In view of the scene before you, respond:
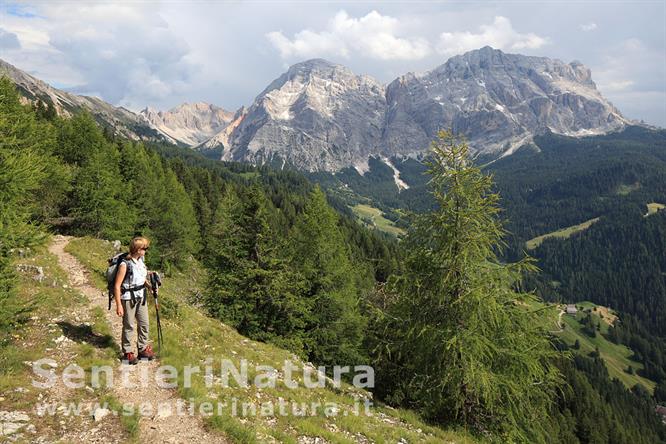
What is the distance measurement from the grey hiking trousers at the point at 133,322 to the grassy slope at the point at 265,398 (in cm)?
110

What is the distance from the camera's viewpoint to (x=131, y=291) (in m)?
11.3

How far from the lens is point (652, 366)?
165250mm

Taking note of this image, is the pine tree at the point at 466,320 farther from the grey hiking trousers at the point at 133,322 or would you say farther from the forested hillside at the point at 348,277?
the grey hiking trousers at the point at 133,322

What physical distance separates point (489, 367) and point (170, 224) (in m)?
44.1

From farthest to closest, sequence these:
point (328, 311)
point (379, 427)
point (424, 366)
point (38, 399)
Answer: point (328, 311) < point (424, 366) < point (379, 427) < point (38, 399)

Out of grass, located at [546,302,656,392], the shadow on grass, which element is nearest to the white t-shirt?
the shadow on grass

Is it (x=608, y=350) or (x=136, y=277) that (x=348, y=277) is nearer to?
(x=136, y=277)

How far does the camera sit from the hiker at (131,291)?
11227 millimetres

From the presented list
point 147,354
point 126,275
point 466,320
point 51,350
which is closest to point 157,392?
point 147,354

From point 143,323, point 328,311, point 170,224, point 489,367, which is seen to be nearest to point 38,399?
point 143,323

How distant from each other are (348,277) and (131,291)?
22.4 metres

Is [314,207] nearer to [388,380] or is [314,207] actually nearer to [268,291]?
[268,291]

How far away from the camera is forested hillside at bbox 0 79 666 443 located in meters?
13.7

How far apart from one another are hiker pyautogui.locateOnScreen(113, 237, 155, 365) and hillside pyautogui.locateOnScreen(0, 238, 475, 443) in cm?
89
